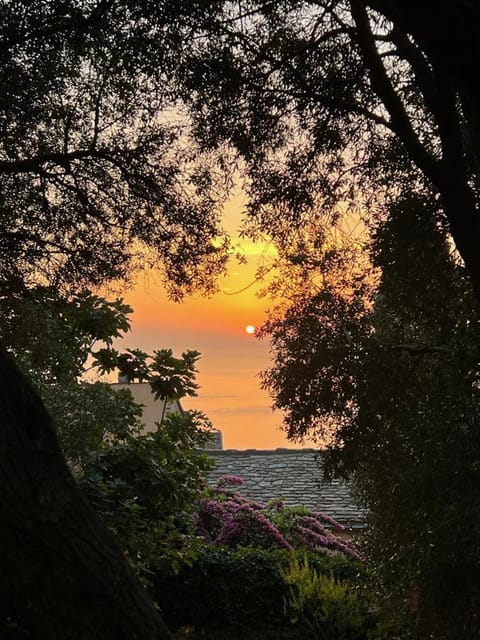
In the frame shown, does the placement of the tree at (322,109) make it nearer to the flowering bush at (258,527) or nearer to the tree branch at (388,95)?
the tree branch at (388,95)

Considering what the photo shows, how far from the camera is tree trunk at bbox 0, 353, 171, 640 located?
3.41 metres

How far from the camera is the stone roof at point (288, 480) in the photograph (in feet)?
69.7

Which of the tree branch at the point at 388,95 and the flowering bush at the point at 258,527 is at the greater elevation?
the tree branch at the point at 388,95

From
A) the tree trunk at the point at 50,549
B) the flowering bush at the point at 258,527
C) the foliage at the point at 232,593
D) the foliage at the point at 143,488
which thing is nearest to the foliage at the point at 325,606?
the foliage at the point at 232,593

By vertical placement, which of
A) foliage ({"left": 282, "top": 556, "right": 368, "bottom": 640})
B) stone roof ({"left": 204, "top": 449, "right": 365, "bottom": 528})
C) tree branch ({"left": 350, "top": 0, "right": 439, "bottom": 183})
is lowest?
foliage ({"left": 282, "top": 556, "right": 368, "bottom": 640})

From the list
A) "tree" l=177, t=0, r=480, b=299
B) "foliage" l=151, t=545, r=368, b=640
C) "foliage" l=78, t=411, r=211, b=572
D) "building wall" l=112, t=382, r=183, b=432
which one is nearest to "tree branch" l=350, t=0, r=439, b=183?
"tree" l=177, t=0, r=480, b=299

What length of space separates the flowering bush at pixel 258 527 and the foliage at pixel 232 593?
84.7 inches

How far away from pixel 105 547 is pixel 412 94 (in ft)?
24.7

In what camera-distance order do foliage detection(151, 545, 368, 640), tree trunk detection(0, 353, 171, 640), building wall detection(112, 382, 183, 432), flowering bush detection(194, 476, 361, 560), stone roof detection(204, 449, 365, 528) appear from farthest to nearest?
building wall detection(112, 382, 183, 432)
stone roof detection(204, 449, 365, 528)
flowering bush detection(194, 476, 361, 560)
foliage detection(151, 545, 368, 640)
tree trunk detection(0, 353, 171, 640)

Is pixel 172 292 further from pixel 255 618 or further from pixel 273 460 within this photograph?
pixel 273 460

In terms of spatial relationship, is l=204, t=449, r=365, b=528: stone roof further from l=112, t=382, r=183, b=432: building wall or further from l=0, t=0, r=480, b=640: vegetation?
l=0, t=0, r=480, b=640: vegetation

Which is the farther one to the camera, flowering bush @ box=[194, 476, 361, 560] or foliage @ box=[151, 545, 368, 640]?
flowering bush @ box=[194, 476, 361, 560]

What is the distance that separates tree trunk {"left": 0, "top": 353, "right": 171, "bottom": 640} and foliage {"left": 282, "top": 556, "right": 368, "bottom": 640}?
10.6 m

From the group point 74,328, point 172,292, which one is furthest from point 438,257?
point 74,328
